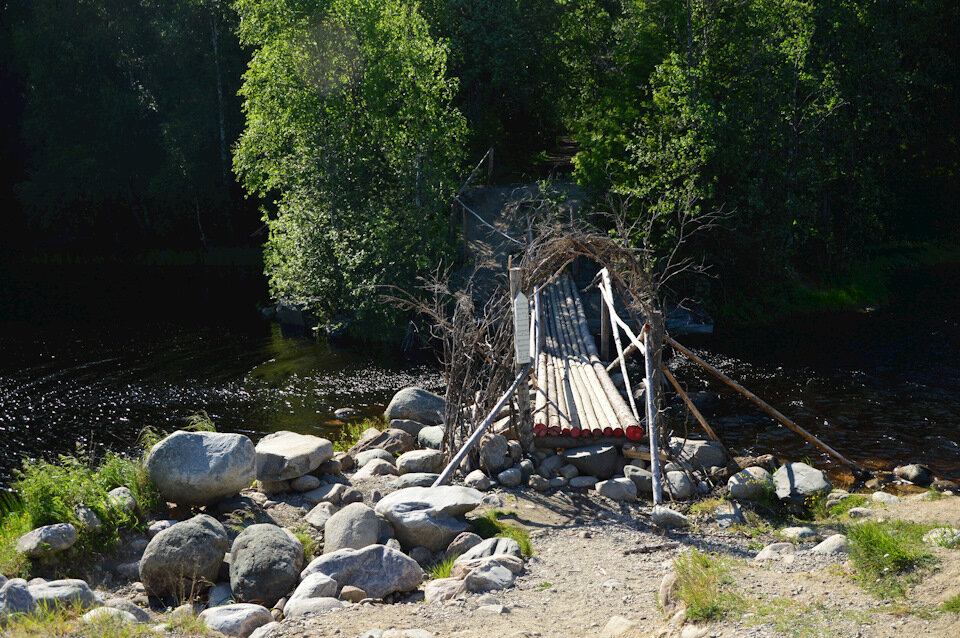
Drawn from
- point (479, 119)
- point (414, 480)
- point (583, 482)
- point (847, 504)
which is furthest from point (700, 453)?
point (479, 119)

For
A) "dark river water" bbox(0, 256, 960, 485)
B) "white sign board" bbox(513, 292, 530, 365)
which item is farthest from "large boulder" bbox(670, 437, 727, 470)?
"white sign board" bbox(513, 292, 530, 365)

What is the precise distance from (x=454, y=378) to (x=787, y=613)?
207 inches

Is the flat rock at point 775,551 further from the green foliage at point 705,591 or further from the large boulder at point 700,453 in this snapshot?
the large boulder at point 700,453

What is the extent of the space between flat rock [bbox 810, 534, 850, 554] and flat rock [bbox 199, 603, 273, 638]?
4.65 meters

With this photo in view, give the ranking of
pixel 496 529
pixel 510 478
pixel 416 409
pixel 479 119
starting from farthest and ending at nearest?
pixel 479 119, pixel 416 409, pixel 510 478, pixel 496 529

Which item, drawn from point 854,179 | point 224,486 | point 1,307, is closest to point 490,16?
point 854,179

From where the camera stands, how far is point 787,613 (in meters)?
5.51

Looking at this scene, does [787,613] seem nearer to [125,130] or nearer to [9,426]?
[9,426]

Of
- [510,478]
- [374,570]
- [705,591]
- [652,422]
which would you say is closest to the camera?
[705,591]

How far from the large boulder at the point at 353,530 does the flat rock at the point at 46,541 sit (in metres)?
2.36

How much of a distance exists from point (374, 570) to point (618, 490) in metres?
3.37

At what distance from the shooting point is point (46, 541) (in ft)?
25.1

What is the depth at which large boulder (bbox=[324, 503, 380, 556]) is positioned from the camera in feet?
25.6

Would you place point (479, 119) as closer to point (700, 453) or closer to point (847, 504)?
point (700, 453)
